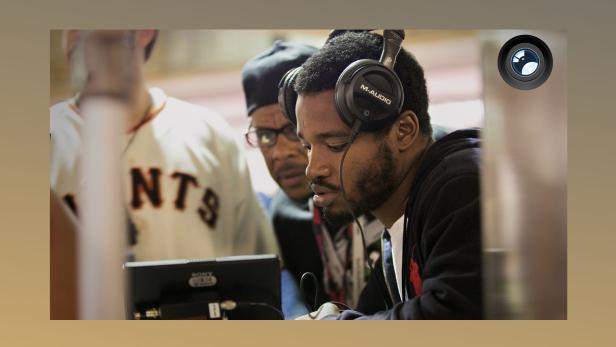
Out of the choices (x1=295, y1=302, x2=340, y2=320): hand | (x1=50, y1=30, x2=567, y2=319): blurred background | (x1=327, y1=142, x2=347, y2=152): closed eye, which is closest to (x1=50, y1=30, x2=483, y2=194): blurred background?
(x1=50, y1=30, x2=567, y2=319): blurred background

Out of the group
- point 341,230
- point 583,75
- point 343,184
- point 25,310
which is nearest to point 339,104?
point 343,184

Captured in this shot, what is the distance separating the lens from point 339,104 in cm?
214

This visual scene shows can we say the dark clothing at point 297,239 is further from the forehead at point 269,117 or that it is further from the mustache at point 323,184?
the forehead at point 269,117

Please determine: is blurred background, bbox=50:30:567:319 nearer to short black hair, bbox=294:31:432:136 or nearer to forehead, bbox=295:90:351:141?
short black hair, bbox=294:31:432:136

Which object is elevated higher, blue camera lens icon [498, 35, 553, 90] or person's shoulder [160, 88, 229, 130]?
blue camera lens icon [498, 35, 553, 90]

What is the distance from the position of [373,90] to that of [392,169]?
24 cm

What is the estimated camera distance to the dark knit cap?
2176 millimetres

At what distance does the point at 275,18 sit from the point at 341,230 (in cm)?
68

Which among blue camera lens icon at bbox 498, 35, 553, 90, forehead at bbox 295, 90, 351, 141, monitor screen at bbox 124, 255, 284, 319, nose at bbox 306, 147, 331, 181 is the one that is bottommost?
monitor screen at bbox 124, 255, 284, 319

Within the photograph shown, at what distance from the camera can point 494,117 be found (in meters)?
2.16

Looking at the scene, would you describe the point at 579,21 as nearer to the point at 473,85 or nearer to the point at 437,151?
the point at 473,85

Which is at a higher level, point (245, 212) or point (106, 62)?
point (106, 62)

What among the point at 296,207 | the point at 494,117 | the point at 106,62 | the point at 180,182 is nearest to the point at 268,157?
the point at 296,207

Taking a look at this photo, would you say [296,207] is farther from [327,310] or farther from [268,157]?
[327,310]
